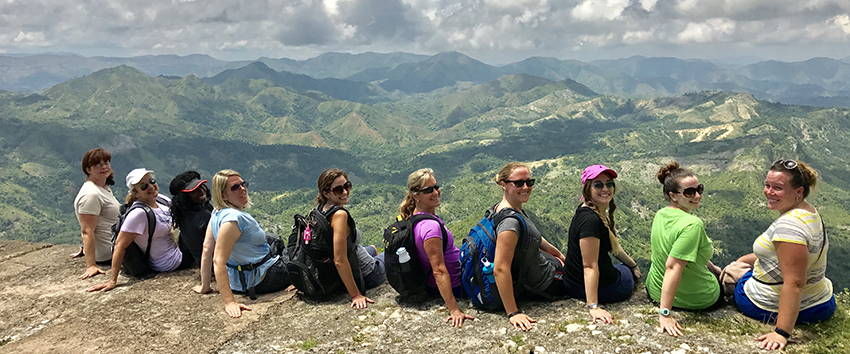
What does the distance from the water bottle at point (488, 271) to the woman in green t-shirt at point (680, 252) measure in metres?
2.75

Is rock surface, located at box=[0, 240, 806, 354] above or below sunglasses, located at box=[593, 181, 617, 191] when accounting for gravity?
below

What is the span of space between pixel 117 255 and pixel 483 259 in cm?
848

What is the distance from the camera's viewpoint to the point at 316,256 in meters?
8.98

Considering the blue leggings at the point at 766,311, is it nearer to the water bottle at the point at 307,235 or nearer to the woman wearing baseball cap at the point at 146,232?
the water bottle at the point at 307,235

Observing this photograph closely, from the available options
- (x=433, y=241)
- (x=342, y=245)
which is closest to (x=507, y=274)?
(x=433, y=241)

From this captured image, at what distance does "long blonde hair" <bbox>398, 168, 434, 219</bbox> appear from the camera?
8.22 m

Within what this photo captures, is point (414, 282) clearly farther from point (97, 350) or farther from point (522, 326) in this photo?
point (97, 350)

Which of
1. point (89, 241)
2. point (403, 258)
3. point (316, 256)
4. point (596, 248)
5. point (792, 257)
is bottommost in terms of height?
point (89, 241)

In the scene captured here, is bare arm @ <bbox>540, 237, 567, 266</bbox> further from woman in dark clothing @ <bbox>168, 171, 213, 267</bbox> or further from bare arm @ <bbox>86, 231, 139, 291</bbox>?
bare arm @ <bbox>86, 231, 139, 291</bbox>

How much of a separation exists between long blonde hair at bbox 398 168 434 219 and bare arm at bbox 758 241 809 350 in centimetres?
555

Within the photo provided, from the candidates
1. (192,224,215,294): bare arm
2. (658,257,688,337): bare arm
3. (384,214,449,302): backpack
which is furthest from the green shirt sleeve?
(192,224,215,294): bare arm

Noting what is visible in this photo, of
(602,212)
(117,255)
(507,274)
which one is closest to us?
(507,274)

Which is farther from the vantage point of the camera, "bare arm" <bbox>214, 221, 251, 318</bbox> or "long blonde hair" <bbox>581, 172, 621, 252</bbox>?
"bare arm" <bbox>214, 221, 251, 318</bbox>

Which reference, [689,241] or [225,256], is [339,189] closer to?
[225,256]
